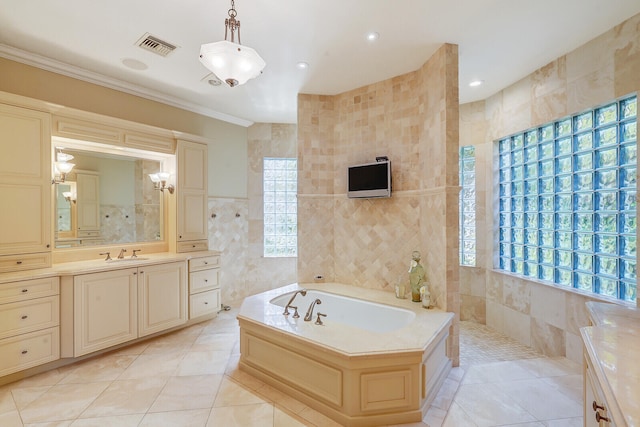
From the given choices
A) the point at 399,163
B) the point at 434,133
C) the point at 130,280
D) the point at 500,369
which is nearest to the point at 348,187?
the point at 399,163

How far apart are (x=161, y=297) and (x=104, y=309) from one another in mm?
552

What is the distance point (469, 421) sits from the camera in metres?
1.93

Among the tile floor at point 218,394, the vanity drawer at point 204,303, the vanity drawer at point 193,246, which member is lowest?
the tile floor at point 218,394

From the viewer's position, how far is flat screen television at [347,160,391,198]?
3.16 metres

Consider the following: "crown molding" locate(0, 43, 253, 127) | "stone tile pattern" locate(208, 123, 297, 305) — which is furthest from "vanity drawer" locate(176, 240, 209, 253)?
"crown molding" locate(0, 43, 253, 127)

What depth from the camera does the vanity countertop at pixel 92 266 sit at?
2.39 metres

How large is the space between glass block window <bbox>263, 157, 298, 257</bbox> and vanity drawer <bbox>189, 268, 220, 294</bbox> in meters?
1.18

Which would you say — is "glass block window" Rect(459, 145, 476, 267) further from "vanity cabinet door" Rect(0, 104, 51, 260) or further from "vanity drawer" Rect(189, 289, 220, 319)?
"vanity cabinet door" Rect(0, 104, 51, 260)

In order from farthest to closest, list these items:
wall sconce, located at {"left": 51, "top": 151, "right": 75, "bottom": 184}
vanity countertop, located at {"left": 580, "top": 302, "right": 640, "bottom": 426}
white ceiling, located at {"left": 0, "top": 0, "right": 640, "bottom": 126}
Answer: wall sconce, located at {"left": 51, "top": 151, "right": 75, "bottom": 184} < white ceiling, located at {"left": 0, "top": 0, "right": 640, "bottom": 126} < vanity countertop, located at {"left": 580, "top": 302, "right": 640, "bottom": 426}

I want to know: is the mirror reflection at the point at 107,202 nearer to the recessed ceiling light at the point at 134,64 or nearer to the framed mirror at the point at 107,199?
the framed mirror at the point at 107,199

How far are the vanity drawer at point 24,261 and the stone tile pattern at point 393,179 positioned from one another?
100 inches

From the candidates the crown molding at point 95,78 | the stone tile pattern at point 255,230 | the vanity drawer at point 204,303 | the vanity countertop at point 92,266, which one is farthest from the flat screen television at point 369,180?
the crown molding at point 95,78

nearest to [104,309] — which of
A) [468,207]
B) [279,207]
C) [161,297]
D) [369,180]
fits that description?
[161,297]

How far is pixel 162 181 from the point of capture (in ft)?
12.3
